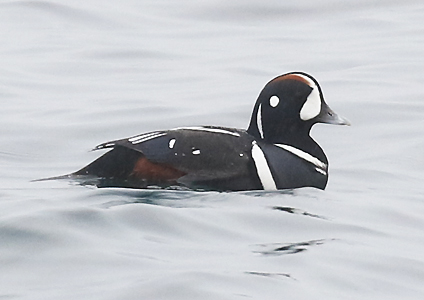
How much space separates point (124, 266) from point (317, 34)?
10545mm

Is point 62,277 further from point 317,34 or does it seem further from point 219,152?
point 317,34

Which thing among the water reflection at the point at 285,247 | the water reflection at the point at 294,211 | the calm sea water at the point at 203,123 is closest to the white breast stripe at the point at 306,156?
the calm sea water at the point at 203,123

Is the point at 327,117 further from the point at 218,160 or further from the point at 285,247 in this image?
the point at 285,247

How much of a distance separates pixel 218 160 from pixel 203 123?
3599 millimetres

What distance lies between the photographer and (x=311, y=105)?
7676 mm

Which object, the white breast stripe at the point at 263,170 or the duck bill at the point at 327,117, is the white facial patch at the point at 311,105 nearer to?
the duck bill at the point at 327,117

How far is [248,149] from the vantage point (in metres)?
7.27

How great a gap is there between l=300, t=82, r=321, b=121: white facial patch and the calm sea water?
1.60 feet

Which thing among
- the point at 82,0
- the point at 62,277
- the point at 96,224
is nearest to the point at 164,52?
the point at 82,0

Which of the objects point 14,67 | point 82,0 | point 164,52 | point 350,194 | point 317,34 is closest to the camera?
point 350,194

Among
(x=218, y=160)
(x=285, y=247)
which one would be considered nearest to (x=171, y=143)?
(x=218, y=160)

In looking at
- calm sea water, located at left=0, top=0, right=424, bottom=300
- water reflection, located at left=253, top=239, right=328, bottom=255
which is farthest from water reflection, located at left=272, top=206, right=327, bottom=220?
water reflection, located at left=253, top=239, right=328, bottom=255

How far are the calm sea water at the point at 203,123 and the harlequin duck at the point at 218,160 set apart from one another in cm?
10

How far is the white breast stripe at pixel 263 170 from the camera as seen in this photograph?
724cm
